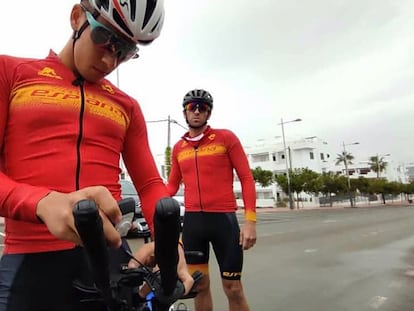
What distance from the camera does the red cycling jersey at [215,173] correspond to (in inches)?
146

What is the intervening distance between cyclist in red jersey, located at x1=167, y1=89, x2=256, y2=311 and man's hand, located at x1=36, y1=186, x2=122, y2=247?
2662 millimetres

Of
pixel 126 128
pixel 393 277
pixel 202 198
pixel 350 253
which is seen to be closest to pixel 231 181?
pixel 202 198

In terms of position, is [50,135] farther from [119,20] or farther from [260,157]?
[260,157]

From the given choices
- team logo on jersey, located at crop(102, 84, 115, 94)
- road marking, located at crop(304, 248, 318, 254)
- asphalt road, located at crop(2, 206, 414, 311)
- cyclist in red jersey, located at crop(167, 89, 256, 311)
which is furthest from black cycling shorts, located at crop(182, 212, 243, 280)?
road marking, located at crop(304, 248, 318, 254)

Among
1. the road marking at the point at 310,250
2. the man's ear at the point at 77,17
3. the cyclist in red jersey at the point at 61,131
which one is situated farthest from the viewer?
the road marking at the point at 310,250

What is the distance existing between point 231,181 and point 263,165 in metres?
69.5

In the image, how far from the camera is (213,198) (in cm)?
370

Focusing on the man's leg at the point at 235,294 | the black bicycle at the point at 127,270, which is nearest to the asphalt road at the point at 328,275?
the man's leg at the point at 235,294

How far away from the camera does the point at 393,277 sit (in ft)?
21.6

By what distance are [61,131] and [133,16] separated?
1.55 ft

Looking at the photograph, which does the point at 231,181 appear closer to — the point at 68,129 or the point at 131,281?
the point at 68,129

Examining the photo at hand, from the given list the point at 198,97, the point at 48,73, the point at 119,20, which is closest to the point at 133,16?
the point at 119,20

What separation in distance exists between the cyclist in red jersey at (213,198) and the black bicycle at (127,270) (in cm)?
238

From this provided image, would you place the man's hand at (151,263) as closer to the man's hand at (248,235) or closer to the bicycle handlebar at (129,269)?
the bicycle handlebar at (129,269)
